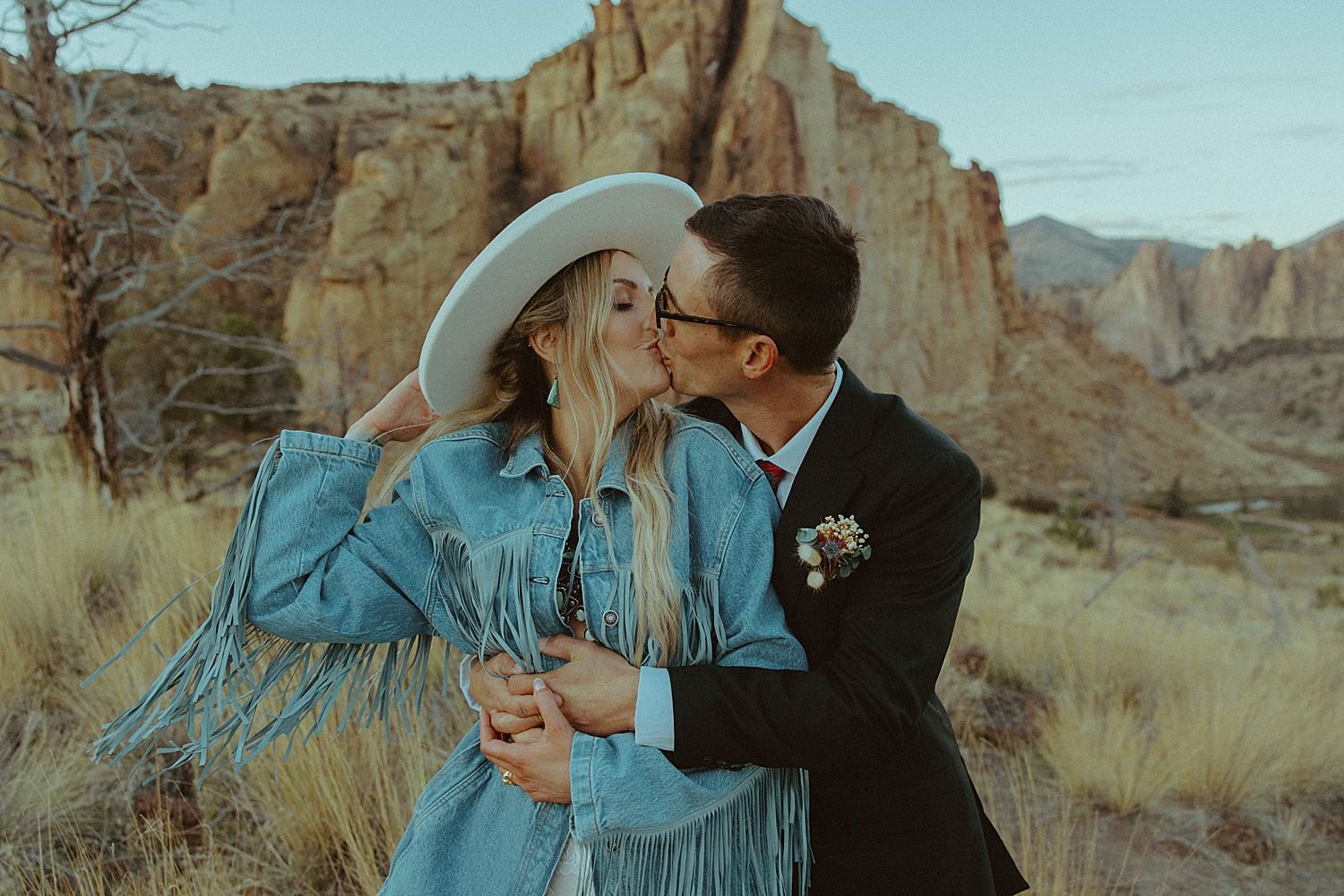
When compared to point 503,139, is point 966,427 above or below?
below

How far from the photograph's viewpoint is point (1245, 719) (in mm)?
4332

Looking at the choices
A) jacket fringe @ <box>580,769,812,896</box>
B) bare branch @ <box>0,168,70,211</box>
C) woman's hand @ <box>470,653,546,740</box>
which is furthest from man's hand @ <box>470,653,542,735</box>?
bare branch @ <box>0,168,70,211</box>

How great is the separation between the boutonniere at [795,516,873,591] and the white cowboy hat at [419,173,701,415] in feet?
2.40

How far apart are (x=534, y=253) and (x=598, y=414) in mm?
359

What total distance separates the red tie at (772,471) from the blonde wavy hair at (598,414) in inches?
8.2

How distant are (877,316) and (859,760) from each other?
25618mm

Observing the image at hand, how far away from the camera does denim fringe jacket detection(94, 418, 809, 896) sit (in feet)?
5.77

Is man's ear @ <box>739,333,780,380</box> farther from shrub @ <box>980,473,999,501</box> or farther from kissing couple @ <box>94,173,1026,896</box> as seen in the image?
shrub @ <box>980,473,999,501</box>

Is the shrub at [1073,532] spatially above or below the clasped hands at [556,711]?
below

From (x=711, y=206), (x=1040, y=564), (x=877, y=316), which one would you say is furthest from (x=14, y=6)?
(x=877, y=316)

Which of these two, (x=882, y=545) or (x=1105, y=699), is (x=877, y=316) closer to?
(x=1105, y=699)

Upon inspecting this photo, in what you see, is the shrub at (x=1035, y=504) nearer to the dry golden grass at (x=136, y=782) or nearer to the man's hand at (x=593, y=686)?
the dry golden grass at (x=136, y=782)

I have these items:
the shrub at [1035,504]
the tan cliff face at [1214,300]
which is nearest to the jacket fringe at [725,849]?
the shrub at [1035,504]

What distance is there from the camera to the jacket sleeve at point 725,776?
167 centimetres
